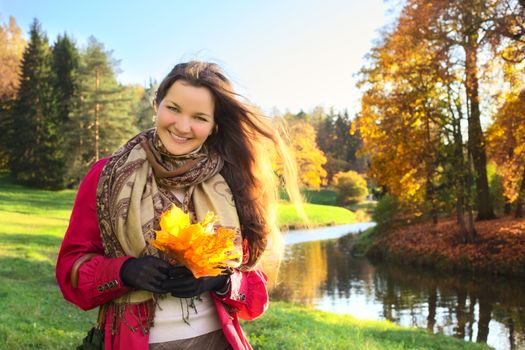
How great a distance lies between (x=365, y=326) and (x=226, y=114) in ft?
26.0

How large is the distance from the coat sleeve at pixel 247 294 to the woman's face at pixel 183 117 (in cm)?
61

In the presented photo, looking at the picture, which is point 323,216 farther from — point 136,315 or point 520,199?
point 136,315

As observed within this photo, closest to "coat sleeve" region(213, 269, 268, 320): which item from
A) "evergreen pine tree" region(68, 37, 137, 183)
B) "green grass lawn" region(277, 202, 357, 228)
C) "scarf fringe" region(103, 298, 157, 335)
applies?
"scarf fringe" region(103, 298, 157, 335)

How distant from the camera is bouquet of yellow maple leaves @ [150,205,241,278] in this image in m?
1.85

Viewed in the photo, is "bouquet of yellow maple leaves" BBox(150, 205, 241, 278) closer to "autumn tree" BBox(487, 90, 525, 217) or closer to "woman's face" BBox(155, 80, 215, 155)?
"woman's face" BBox(155, 80, 215, 155)

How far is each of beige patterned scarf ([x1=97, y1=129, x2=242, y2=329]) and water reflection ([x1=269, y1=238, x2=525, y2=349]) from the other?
29.5ft

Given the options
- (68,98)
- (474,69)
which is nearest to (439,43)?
(474,69)

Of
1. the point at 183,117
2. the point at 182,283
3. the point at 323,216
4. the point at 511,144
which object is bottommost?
the point at 323,216

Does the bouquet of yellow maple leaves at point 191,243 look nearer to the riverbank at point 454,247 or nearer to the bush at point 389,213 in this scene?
the riverbank at point 454,247

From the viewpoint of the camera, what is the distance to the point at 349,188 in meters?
51.5

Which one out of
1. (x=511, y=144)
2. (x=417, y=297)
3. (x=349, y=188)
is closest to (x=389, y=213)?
(x=511, y=144)

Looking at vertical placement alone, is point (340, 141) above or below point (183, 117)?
above

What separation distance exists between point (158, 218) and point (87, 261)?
322 millimetres

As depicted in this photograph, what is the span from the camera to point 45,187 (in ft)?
133
